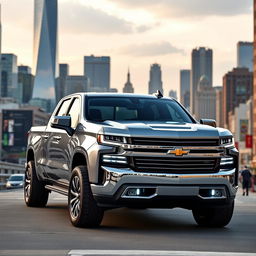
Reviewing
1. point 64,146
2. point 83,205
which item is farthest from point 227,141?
point 64,146

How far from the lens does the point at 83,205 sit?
979 centimetres

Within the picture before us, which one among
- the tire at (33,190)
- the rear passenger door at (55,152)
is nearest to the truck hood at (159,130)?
the rear passenger door at (55,152)

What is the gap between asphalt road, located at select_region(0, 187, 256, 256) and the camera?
819 centimetres

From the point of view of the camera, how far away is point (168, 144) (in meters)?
9.59

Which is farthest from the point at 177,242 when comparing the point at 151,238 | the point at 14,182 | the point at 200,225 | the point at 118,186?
the point at 14,182

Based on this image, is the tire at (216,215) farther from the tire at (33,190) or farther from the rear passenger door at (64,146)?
the tire at (33,190)

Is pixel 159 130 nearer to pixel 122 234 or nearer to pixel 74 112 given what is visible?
pixel 122 234

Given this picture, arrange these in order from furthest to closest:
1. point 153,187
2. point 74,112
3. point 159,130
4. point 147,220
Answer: point 147,220
point 74,112
point 159,130
point 153,187

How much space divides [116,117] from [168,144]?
64.0 inches

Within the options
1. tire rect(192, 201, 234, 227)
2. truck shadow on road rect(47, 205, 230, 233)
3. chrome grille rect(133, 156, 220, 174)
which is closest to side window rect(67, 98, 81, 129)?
truck shadow on road rect(47, 205, 230, 233)

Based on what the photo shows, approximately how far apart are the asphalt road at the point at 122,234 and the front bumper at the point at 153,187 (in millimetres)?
422

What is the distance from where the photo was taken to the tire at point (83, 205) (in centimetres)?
982

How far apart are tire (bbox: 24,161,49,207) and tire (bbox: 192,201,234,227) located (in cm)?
344

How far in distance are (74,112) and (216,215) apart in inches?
106
